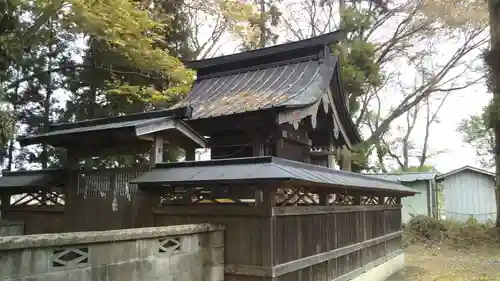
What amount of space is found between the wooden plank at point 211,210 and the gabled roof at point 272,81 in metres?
2.38

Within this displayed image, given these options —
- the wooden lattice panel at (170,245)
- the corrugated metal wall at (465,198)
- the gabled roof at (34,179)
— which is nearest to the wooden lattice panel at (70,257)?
the wooden lattice panel at (170,245)

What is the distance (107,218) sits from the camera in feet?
23.8

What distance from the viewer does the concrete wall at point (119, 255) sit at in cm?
365

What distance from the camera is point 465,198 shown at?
23.5m

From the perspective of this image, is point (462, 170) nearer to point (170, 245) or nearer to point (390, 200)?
point (390, 200)

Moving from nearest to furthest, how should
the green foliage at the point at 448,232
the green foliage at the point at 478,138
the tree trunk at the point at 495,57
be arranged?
1. the tree trunk at the point at 495,57
2. the green foliage at the point at 448,232
3. the green foliage at the point at 478,138

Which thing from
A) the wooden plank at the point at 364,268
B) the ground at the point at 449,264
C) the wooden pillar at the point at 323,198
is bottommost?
the ground at the point at 449,264

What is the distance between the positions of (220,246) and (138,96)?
9245 millimetres

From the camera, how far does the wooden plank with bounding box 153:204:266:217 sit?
232 inches

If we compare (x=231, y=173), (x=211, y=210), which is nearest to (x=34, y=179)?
(x=211, y=210)

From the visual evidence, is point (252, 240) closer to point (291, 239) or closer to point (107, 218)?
point (291, 239)

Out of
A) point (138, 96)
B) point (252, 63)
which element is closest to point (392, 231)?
point (252, 63)

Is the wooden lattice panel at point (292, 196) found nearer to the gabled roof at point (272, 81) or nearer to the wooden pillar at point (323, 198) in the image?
the wooden pillar at point (323, 198)

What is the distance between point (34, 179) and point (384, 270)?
A: 9.17m
